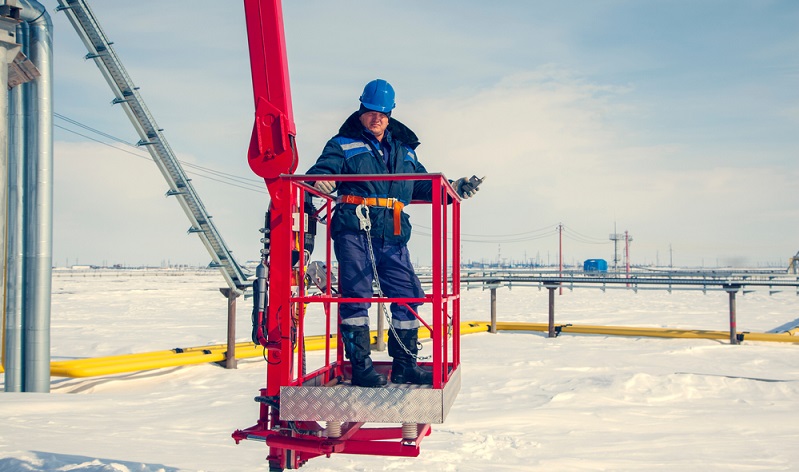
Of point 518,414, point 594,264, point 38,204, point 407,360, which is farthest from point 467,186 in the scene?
point 594,264

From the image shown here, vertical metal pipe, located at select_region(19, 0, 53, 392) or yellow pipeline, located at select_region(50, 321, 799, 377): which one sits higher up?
vertical metal pipe, located at select_region(19, 0, 53, 392)

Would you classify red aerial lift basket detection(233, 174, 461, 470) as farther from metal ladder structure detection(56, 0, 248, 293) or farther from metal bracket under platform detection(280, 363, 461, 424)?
metal ladder structure detection(56, 0, 248, 293)

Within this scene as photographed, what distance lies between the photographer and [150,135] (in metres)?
12.4

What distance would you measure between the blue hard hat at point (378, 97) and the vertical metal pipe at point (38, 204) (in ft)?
15.8

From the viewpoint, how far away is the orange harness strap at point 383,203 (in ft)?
13.0

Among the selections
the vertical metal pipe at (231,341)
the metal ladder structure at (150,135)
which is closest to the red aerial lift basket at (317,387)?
the vertical metal pipe at (231,341)

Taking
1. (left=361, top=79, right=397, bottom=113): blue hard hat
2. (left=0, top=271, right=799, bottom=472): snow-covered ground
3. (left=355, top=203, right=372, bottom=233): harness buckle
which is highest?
(left=361, top=79, right=397, bottom=113): blue hard hat

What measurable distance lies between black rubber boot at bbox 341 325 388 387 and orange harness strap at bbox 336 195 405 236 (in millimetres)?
653

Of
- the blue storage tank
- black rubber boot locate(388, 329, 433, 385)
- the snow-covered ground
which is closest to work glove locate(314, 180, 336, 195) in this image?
black rubber boot locate(388, 329, 433, 385)

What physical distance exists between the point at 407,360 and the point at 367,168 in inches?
50.8

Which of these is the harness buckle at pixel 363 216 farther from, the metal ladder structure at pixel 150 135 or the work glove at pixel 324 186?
the metal ladder structure at pixel 150 135

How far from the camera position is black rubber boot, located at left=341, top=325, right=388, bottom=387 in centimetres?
393

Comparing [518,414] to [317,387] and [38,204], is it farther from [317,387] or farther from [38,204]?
[38,204]

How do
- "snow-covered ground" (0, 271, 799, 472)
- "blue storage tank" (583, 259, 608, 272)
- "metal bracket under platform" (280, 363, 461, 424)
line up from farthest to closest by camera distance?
"blue storage tank" (583, 259, 608, 272) < "snow-covered ground" (0, 271, 799, 472) < "metal bracket under platform" (280, 363, 461, 424)
